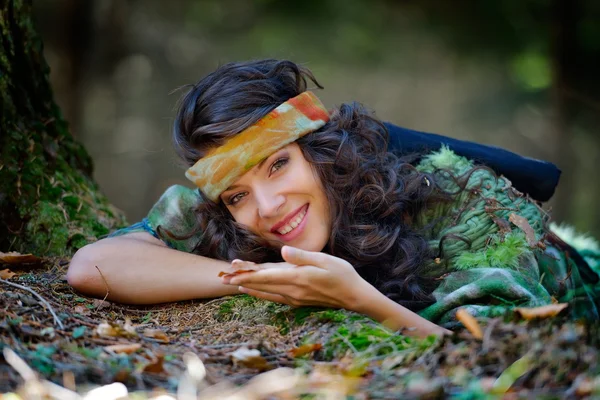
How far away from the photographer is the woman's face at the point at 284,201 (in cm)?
279

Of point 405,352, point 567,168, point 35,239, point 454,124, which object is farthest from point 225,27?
point 405,352

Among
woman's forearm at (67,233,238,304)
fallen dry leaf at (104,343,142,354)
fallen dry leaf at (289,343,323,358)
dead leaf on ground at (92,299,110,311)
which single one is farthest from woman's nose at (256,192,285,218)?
fallen dry leaf at (104,343,142,354)

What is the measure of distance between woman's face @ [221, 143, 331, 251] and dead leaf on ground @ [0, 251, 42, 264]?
3.19 feet

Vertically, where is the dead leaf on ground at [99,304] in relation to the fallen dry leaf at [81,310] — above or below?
below

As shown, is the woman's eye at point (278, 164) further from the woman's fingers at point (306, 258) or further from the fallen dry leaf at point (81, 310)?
the fallen dry leaf at point (81, 310)

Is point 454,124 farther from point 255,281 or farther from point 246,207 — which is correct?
point 255,281

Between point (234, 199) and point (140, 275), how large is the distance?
54cm

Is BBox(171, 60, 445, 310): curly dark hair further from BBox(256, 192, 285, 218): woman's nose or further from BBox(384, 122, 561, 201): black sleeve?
BBox(384, 122, 561, 201): black sleeve

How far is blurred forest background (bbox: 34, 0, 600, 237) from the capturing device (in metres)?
8.70

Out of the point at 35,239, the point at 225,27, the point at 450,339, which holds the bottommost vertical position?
the point at 35,239

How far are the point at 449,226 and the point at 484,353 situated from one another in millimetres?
1503

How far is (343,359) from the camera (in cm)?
185

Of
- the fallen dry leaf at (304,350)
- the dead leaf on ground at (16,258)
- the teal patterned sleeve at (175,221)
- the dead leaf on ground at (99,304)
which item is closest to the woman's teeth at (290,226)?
the teal patterned sleeve at (175,221)

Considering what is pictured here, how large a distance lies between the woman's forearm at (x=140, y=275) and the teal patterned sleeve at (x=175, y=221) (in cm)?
27
